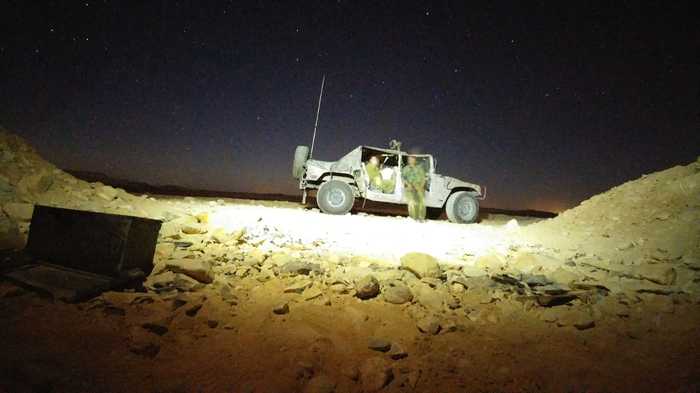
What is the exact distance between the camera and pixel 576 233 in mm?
6020

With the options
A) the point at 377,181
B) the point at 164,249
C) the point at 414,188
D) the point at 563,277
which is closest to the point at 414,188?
the point at 414,188

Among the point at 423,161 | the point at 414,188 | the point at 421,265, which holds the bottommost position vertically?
the point at 421,265

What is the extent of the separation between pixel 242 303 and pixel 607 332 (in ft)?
8.81

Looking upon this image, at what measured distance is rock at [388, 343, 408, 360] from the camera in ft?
6.13

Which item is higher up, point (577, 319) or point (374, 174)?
point (374, 174)

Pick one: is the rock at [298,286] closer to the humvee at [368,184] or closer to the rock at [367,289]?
the rock at [367,289]

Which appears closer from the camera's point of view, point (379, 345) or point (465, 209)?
point (379, 345)

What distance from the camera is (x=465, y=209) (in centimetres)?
899

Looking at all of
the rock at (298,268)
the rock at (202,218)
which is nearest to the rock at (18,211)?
the rock at (202,218)

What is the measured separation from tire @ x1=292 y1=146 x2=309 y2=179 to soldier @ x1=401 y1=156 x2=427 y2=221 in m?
2.81

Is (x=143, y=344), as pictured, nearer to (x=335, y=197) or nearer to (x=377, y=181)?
(x=335, y=197)

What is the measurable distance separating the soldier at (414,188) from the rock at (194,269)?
6553mm

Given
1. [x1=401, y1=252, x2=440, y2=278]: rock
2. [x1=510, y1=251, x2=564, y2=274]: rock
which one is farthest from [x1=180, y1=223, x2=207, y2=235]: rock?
[x1=510, y1=251, x2=564, y2=274]: rock

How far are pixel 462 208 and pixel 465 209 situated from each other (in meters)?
0.11
